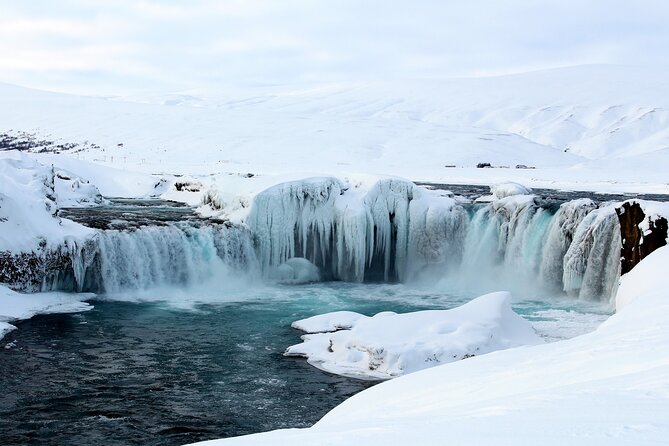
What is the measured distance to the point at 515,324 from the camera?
15.0 m

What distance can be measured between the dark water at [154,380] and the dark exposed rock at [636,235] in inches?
315

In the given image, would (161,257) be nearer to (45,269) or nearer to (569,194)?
(45,269)

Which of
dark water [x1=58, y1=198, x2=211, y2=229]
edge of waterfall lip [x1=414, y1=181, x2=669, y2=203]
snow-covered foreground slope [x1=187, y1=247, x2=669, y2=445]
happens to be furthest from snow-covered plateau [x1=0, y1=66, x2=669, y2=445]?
edge of waterfall lip [x1=414, y1=181, x2=669, y2=203]

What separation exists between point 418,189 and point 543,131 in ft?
302

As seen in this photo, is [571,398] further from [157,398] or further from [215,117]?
[215,117]

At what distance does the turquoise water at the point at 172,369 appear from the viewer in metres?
10.9

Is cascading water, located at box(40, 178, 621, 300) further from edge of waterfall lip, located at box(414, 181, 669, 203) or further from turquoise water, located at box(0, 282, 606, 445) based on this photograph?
edge of waterfall lip, located at box(414, 181, 669, 203)

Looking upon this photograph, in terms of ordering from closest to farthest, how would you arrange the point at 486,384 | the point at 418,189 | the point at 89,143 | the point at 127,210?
the point at 486,384, the point at 418,189, the point at 127,210, the point at 89,143

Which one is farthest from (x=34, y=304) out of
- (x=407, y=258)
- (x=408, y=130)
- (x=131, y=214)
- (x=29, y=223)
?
(x=408, y=130)

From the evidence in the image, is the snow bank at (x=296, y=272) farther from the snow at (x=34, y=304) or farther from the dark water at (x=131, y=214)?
the snow at (x=34, y=304)

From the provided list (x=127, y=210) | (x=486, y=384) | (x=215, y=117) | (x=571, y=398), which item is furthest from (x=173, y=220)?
(x=215, y=117)

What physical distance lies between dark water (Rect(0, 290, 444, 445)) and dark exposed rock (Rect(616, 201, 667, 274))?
8005 millimetres

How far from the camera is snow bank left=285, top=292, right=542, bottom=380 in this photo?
13430 millimetres

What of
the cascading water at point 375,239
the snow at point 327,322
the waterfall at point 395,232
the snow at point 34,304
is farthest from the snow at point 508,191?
the snow at point 34,304
